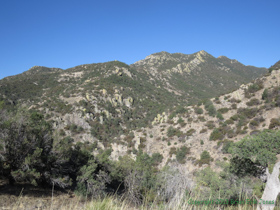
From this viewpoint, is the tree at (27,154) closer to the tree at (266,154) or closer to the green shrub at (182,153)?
the tree at (266,154)

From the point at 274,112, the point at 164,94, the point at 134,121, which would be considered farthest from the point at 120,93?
the point at 274,112

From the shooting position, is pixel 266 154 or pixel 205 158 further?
pixel 205 158

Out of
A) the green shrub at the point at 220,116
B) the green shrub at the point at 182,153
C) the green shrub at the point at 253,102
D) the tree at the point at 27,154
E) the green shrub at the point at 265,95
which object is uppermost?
the green shrub at the point at 265,95

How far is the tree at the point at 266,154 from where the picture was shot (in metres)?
4.35

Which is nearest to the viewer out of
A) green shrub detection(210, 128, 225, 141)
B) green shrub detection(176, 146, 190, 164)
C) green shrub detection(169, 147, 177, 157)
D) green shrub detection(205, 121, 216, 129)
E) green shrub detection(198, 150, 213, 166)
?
green shrub detection(198, 150, 213, 166)

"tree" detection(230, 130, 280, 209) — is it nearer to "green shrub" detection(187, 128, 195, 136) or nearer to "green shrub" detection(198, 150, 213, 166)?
"green shrub" detection(198, 150, 213, 166)

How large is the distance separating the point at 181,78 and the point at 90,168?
82.5m

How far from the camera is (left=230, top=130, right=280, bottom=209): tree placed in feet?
14.3

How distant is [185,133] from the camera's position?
23703mm

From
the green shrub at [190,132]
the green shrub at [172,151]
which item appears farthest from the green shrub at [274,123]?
the green shrub at [172,151]

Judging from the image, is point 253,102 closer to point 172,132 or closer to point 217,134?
point 217,134

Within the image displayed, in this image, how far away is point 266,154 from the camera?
5.04 meters

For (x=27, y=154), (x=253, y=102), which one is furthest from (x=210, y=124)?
(x=27, y=154)

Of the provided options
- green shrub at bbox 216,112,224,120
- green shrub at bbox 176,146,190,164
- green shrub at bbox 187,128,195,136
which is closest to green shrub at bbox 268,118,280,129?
green shrub at bbox 216,112,224,120
